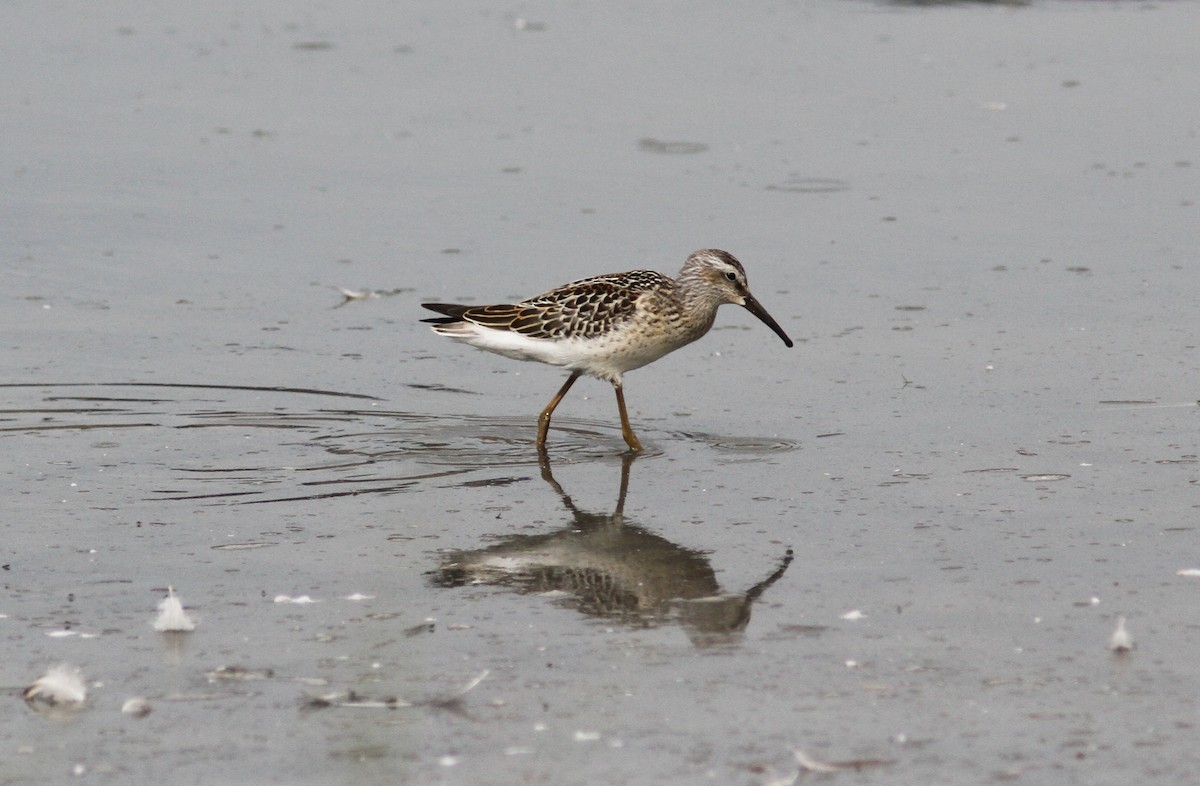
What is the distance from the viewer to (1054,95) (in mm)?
17250

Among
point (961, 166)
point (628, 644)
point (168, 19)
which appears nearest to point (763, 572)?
Result: point (628, 644)

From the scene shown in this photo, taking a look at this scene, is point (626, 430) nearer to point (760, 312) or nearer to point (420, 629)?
point (760, 312)

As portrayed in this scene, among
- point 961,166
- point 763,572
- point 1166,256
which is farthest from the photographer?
point 961,166

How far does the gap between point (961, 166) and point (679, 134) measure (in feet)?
8.51

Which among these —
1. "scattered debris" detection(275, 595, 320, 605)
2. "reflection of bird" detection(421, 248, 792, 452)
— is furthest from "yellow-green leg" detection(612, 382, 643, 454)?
"scattered debris" detection(275, 595, 320, 605)

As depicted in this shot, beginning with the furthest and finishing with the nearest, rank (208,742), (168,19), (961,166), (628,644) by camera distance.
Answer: (168,19) < (961,166) < (628,644) < (208,742)

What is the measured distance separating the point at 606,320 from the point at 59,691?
14.3 ft

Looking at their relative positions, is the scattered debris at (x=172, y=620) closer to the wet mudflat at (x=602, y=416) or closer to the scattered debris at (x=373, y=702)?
the wet mudflat at (x=602, y=416)

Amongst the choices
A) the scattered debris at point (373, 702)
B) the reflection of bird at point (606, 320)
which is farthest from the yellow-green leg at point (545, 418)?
the scattered debris at point (373, 702)

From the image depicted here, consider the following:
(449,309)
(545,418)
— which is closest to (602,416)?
(545,418)

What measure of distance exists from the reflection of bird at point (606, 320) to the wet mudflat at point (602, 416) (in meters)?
0.42

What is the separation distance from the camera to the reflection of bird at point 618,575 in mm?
6707

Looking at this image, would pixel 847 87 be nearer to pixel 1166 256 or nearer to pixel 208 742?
pixel 1166 256

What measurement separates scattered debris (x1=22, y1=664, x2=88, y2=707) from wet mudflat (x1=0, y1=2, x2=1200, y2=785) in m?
0.06
